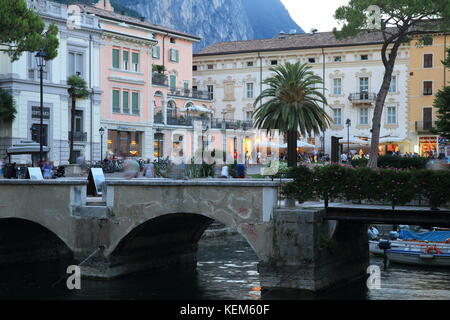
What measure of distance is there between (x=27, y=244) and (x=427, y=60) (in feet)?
187

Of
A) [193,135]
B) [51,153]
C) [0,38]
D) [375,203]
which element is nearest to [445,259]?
[375,203]

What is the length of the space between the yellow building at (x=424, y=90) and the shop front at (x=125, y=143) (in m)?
30.7

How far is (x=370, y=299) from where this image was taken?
24812 mm

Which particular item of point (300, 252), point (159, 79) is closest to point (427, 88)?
point (159, 79)

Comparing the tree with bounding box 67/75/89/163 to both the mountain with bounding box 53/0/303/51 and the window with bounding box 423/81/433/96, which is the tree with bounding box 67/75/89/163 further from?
the mountain with bounding box 53/0/303/51

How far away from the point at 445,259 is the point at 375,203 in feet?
27.7

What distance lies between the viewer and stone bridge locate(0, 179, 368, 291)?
24.1 meters

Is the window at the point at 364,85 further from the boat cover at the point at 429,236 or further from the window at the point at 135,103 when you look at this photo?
the boat cover at the point at 429,236

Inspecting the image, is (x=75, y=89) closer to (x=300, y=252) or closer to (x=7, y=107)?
(x=7, y=107)

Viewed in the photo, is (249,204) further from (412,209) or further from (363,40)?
(363,40)

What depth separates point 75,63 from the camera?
58312 millimetres

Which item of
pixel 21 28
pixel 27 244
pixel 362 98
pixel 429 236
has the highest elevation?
pixel 362 98
